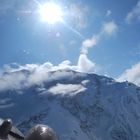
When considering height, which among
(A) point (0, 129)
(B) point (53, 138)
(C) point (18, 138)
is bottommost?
(B) point (53, 138)

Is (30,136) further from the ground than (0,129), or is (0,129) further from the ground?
(0,129)

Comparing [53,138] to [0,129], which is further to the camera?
[0,129]

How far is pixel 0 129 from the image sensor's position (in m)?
6.51

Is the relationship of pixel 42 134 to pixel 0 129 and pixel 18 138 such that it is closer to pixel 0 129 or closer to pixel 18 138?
pixel 0 129

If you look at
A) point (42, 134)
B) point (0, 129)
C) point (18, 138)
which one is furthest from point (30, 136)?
point (18, 138)

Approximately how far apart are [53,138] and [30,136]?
0.17m

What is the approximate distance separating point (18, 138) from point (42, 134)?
20519mm

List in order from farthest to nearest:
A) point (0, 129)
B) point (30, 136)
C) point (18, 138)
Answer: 1. point (18, 138)
2. point (0, 129)
3. point (30, 136)

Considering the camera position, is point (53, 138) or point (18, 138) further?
point (18, 138)

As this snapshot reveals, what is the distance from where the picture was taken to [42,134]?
308 centimetres

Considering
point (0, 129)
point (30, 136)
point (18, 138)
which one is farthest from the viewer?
point (18, 138)

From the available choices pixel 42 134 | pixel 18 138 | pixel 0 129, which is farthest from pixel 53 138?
pixel 18 138

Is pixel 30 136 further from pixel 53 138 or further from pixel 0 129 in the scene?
pixel 0 129

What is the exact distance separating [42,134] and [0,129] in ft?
11.7
